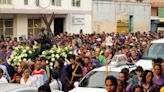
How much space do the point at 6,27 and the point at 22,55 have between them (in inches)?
795

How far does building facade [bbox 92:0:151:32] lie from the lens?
4316 centimetres

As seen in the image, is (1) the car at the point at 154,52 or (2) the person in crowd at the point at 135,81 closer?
(2) the person in crowd at the point at 135,81

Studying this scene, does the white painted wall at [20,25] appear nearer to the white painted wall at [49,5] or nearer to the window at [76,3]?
the white painted wall at [49,5]

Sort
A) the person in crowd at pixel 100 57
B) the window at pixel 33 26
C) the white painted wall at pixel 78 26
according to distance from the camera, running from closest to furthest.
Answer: the person in crowd at pixel 100 57, the window at pixel 33 26, the white painted wall at pixel 78 26

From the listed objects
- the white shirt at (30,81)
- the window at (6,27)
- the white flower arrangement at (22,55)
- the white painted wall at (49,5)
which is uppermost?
the white painted wall at (49,5)

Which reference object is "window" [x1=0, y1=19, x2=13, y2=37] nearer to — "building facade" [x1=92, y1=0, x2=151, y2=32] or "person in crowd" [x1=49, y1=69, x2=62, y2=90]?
"building facade" [x1=92, y1=0, x2=151, y2=32]

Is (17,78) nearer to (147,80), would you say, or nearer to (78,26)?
(147,80)

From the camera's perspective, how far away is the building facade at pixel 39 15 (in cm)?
3431

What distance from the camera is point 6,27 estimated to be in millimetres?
34438

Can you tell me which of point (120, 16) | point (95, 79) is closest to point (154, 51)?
point (95, 79)

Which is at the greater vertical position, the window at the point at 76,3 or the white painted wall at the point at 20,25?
the window at the point at 76,3

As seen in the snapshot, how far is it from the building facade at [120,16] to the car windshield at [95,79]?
99.8 feet

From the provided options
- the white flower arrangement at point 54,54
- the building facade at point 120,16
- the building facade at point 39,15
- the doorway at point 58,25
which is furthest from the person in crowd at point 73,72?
the building facade at point 120,16

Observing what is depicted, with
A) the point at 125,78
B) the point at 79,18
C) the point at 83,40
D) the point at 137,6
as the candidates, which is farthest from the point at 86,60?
the point at 137,6
